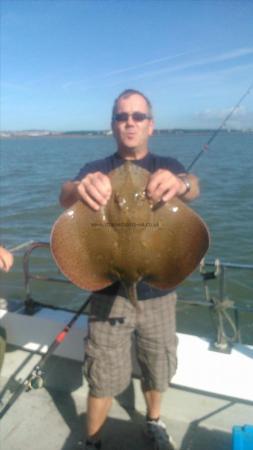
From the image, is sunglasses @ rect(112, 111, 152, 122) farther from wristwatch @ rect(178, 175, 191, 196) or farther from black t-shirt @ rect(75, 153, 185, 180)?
wristwatch @ rect(178, 175, 191, 196)

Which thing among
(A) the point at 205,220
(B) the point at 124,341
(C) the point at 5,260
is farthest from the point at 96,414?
(A) the point at 205,220

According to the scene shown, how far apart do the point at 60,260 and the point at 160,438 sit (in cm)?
182

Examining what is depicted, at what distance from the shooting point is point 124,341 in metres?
3.10

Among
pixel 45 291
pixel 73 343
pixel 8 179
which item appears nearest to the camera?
pixel 73 343

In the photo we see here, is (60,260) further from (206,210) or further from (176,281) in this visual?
(206,210)

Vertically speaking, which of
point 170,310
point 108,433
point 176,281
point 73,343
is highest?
point 176,281

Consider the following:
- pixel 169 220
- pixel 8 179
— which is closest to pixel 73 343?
pixel 169 220

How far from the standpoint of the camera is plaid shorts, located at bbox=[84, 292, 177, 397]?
3029 mm

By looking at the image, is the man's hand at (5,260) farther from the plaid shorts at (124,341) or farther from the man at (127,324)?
the plaid shorts at (124,341)

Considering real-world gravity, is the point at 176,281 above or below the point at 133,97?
below

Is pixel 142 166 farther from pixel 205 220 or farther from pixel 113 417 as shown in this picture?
pixel 205 220

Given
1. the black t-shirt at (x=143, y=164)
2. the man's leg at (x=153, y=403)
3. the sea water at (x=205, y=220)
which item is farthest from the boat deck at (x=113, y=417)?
the sea water at (x=205, y=220)

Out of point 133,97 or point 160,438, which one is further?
point 160,438

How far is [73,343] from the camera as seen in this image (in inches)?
160
